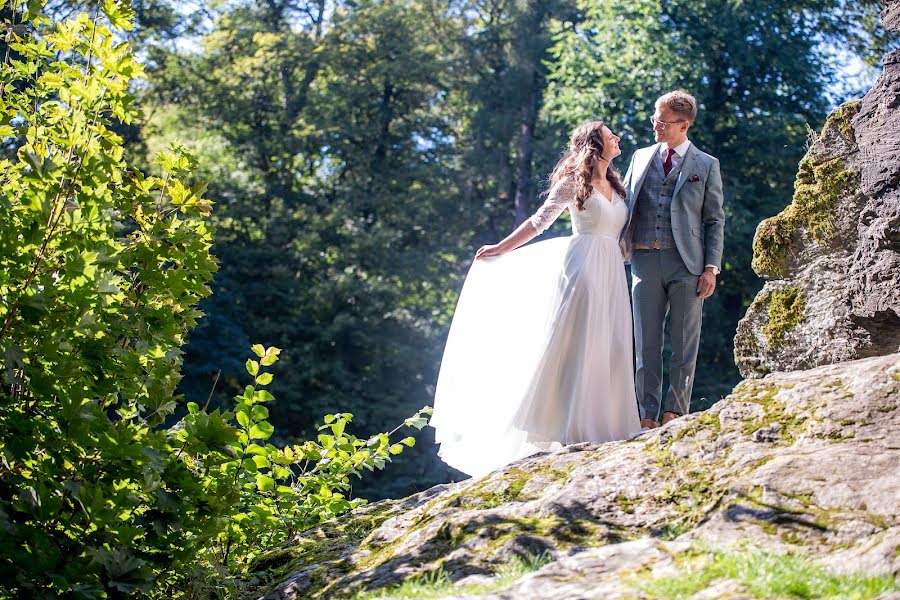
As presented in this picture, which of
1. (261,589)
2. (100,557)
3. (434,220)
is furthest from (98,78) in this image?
(434,220)

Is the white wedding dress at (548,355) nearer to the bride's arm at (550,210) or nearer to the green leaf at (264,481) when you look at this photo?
the bride's arm at (550,210)

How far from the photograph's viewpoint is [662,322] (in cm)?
684

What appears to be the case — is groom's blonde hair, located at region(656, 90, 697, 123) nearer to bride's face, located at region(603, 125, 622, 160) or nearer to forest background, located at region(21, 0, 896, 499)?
bride's face, located at region(603, 125, 622, 160)

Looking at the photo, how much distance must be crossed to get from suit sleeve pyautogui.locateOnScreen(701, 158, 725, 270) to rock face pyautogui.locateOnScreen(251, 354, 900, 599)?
1.82 m

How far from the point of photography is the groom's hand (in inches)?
263

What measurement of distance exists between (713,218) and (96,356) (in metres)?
3.98

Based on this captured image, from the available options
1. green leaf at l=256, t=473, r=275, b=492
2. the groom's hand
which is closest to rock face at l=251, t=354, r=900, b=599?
green leaf at l=256, t=473, r=275, b=492

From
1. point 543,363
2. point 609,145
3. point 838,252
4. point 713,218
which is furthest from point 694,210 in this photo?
point 543,363

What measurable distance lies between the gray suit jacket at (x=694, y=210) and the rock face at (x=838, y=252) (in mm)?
457

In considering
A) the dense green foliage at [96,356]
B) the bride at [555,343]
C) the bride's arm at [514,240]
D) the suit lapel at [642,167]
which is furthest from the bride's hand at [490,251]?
the dense green foliage at [96,356]

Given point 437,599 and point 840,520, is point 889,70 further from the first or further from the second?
point 437,599

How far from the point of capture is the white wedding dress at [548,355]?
248 inches

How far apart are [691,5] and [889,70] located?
17.7 metres

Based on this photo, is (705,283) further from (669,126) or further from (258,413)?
(258,413)
